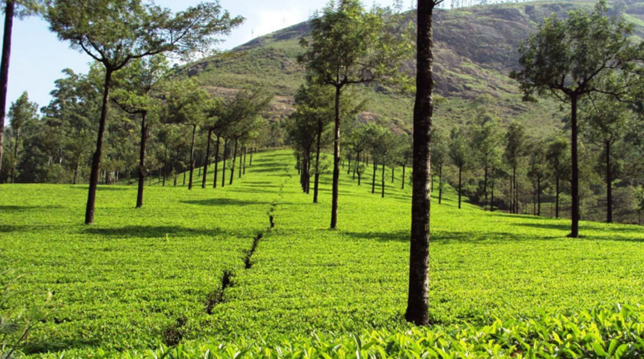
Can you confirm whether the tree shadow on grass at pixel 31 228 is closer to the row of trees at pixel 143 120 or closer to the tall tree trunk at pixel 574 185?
the row of trees at pixel 143 120

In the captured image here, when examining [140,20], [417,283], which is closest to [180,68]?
[140,20]

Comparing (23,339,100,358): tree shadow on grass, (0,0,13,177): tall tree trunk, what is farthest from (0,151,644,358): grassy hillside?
(0,0,13,177): tall tree trunk

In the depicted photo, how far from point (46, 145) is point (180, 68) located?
92113 mm

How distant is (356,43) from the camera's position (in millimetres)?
23297

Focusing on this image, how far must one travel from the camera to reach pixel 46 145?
97125 mm

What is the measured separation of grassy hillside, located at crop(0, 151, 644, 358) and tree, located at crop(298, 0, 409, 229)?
800 centimetres

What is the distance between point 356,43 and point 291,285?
653 inches

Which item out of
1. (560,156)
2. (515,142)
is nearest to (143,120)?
(560,156)

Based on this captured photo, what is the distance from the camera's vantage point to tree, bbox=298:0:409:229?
74.6 ft

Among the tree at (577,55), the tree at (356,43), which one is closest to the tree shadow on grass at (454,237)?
the tree at (356,43)

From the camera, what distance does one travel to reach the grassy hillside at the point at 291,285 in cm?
668

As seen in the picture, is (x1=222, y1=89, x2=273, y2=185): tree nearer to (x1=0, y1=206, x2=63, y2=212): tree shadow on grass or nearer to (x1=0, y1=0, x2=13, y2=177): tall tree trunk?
(x1=0, y1=206, x2=63, y2=212): tree shadow on grass

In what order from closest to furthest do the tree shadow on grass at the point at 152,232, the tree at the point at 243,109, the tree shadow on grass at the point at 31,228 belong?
the tree shadow on grass at the point at 152,232 → the tree shadow on grass at the point at 31,228 → the tree at the point at 243,109

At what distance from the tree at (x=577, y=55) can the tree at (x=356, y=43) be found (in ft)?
34.5
